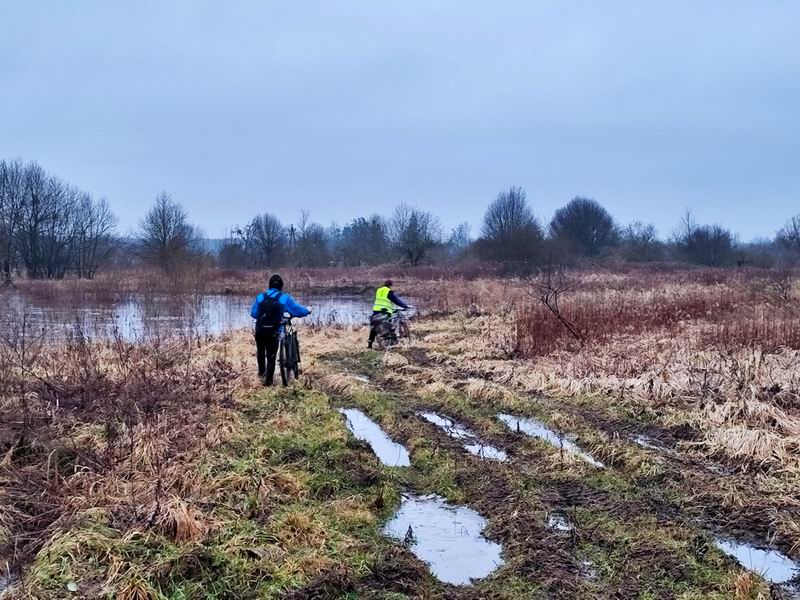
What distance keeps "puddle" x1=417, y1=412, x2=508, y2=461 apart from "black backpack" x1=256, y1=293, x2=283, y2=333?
9.55ft

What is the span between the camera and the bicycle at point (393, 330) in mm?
15961

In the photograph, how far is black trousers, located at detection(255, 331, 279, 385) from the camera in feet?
34.4

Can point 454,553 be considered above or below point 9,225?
below

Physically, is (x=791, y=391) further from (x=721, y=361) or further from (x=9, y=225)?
(x=9, y=225)

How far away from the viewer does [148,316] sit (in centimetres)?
2089

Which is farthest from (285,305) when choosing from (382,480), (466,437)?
(382,480)

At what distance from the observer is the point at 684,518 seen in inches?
211

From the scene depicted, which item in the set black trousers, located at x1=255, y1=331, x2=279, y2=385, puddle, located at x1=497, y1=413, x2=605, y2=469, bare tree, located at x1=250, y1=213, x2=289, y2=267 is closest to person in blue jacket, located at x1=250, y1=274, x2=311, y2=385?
black trousers, located at x1=255, y1=331, x2=279, y2=385

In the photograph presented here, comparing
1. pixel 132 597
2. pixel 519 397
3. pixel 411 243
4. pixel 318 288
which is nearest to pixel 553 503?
pixel 132 597

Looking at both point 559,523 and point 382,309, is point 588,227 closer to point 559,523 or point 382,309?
point 382,309

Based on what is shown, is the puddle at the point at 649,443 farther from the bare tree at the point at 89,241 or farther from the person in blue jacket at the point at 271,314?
the bare tree at the point at 89,241

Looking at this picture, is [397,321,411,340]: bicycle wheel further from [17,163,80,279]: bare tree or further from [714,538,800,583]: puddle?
[17,163,80,279]: bare tree

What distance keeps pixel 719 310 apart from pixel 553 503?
13.4m

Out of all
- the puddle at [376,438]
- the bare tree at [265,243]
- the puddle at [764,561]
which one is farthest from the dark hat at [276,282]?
the bare tree at [265,243]
